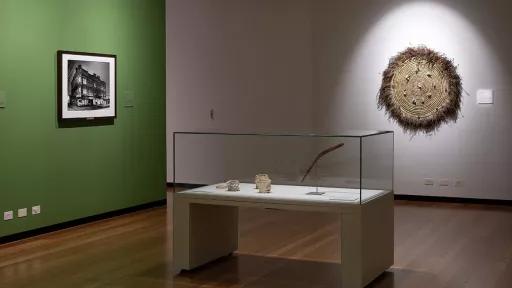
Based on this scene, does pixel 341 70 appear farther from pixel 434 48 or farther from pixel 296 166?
pixel 296 166

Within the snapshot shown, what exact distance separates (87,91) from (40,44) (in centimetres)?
79

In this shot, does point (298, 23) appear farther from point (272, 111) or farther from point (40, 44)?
point (40, 44)

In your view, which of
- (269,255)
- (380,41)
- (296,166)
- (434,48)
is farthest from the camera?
(380,41)

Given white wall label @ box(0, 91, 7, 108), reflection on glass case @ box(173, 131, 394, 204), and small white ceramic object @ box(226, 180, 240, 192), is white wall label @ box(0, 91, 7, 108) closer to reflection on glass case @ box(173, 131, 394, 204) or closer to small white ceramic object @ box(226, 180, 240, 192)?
reflection on glass case @ box(173, 131, 394, 204)

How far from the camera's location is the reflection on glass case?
535 centimetres

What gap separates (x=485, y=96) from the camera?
9531 millimetres

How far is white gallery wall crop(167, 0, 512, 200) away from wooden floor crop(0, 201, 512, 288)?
1.22 metres

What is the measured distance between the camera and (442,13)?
383 inches

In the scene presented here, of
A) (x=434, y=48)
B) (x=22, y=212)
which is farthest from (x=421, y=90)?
(x=22, y=212)

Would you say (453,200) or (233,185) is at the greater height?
(233,185)

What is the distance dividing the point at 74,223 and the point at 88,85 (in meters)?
1.46

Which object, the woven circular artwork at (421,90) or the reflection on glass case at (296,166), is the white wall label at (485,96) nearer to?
the woven circular artwork at (421,90)

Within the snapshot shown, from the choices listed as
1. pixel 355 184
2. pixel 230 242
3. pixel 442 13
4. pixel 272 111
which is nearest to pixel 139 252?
pixel 230 242

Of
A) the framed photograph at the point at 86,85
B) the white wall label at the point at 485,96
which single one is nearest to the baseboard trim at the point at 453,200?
the white wall label at the point at 485,96
